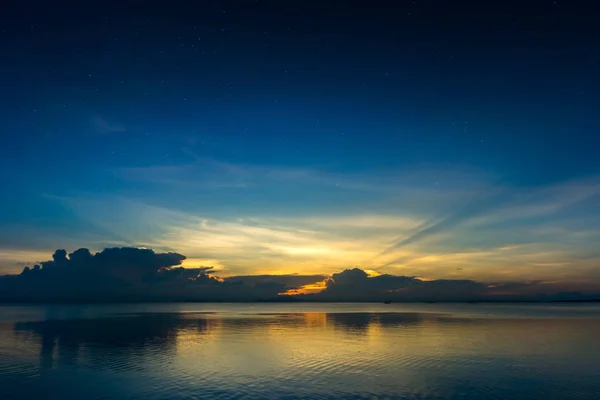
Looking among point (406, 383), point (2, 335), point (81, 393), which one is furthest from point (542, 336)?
point (2, 335)

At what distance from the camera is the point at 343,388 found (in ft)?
106

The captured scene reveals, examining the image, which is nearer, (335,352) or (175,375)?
(175,375)

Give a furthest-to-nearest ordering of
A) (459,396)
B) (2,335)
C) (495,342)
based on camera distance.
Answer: (2,335) < (495,342) < (459,396)

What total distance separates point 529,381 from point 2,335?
74.2 metres

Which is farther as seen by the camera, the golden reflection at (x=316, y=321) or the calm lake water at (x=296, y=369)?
the golden reflection at (x=316, y=321)

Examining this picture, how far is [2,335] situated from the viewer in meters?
68.9

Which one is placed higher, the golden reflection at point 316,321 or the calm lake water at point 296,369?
the calm lake water at point 296,369

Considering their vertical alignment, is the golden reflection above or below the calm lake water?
below

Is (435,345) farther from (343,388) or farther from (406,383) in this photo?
(343,388)

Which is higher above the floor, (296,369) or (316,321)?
(296,369)

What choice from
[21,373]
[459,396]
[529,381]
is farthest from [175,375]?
[529,381]

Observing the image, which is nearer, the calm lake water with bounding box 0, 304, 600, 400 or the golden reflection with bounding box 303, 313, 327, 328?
the calm lake water with bounding box 0, 304, 600, 400

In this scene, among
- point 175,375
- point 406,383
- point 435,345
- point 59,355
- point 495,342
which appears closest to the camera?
point 406,383

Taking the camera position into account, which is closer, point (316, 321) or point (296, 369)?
point (296, 369)
